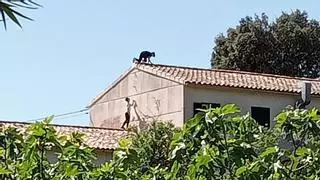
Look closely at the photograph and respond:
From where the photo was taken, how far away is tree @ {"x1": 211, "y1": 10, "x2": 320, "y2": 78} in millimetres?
48094

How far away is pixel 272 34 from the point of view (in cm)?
4941

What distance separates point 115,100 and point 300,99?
7019 mm

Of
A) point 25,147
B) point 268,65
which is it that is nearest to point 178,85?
point 268,65

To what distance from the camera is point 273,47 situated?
48.7 meters

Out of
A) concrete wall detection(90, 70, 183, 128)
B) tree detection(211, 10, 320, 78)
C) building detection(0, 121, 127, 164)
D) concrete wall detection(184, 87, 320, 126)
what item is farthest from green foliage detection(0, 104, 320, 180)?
tree detection(211, 10, 320, 78)

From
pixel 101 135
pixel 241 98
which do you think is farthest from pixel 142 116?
pixel 241 98

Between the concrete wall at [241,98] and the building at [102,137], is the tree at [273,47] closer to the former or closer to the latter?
the concrete wall at [241,98]

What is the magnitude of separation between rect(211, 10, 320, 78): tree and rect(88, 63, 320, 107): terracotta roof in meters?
14.9

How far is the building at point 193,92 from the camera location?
29.8m

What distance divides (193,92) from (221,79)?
1.67 meters

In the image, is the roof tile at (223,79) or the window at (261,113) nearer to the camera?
the roof tile at (223,79)

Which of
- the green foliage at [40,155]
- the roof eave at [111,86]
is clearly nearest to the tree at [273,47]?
the roof eave at [111,86]

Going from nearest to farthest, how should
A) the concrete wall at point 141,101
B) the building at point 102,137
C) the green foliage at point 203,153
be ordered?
1. the green foliage at point 203,153
2. the building at point 102,137
3. the concrete wall at point 141,101

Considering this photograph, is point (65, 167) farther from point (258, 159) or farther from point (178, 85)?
point (178, 85)
